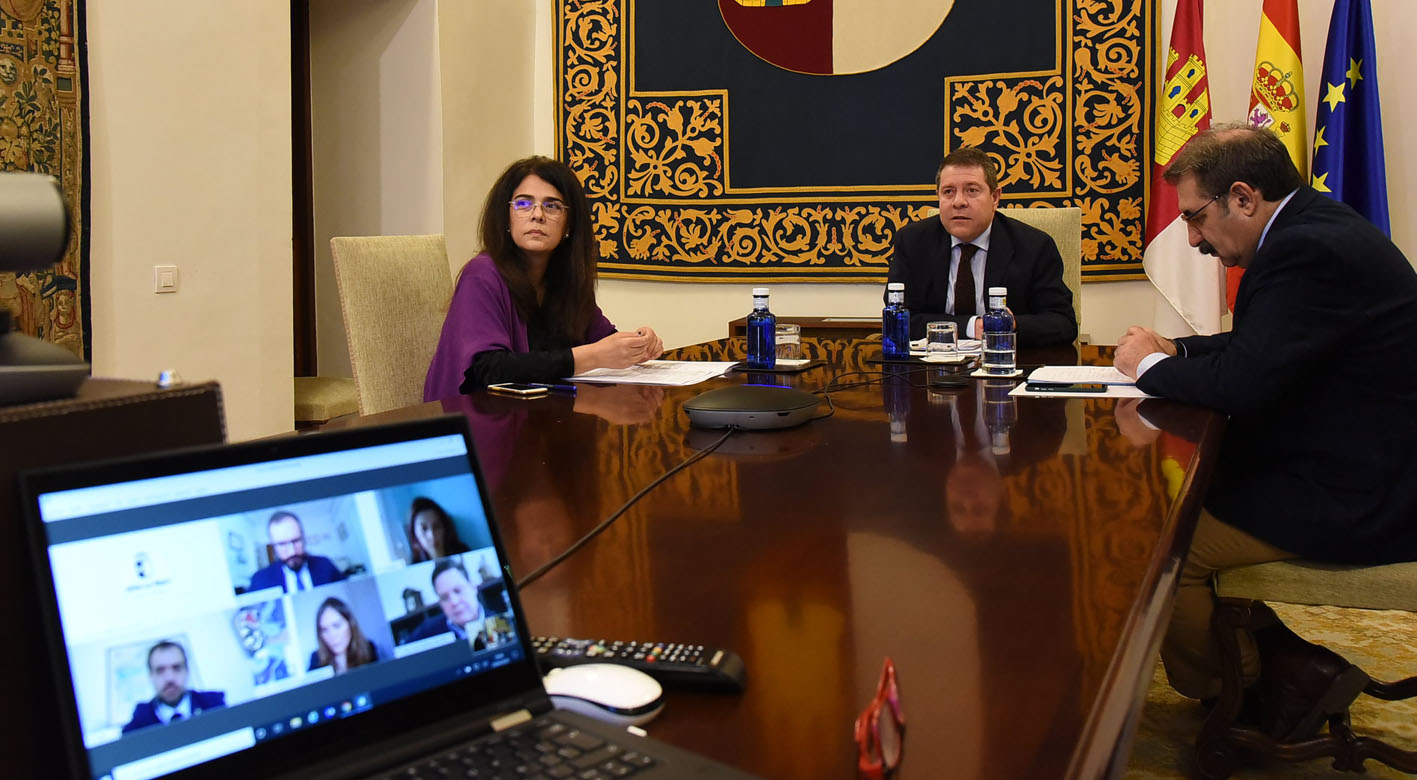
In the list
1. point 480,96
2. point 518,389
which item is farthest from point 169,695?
point 480,96

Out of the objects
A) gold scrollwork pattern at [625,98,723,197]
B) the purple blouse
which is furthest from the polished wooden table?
gold scrollwork pattern at [625,98,723,197]

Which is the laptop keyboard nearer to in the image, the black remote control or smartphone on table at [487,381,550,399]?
the black remote control

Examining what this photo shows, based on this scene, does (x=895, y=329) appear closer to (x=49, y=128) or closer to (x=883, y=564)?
(x=883, y=564)

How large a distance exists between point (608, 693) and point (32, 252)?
0.42 metres

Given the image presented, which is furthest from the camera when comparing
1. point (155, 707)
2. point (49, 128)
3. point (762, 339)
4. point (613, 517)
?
point (49, 128)

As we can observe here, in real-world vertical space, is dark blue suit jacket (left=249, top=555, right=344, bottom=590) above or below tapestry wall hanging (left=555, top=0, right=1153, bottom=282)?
below

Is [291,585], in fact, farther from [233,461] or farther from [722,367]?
[722,367]

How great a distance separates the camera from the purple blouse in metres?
2.47

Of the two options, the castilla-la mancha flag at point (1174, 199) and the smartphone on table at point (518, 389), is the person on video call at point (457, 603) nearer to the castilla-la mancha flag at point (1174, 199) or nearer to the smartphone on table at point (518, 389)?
the smartphone on table at point (518, 389)

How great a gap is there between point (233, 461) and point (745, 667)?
375 millimetres

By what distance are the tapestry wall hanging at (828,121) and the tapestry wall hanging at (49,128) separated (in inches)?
91.0

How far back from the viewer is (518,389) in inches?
89.7

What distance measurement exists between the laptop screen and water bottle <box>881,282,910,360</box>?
215cm

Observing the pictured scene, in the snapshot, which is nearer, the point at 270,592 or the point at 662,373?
the point at 270,592
